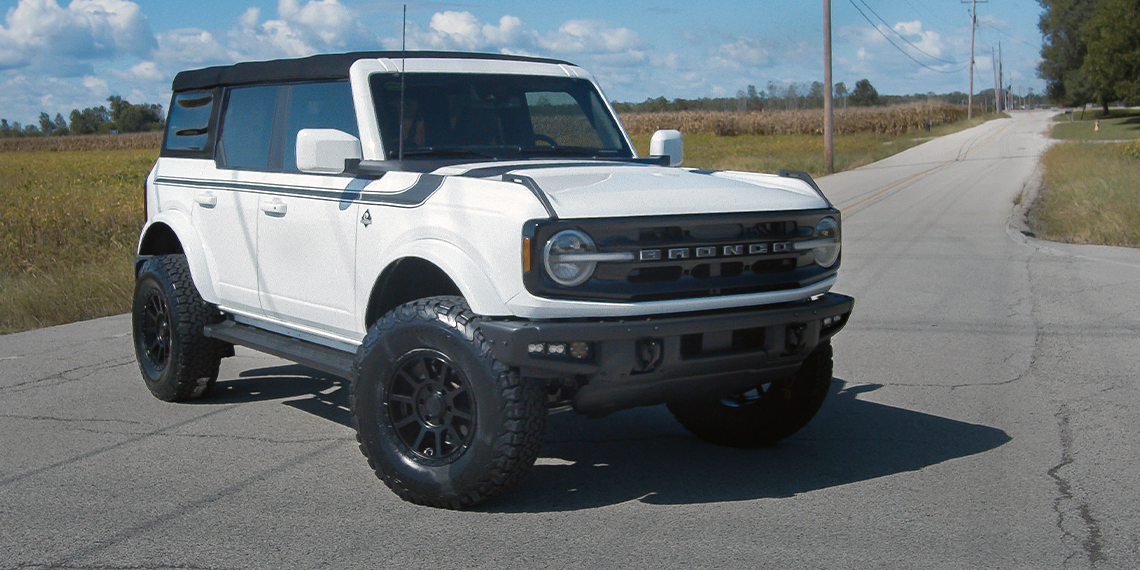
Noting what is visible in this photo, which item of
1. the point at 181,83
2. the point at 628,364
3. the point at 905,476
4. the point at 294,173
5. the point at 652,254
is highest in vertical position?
Answer: the point at 181,83

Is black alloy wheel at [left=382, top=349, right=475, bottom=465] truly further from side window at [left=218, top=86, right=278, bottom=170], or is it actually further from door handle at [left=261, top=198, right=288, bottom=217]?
side window at [left=218, top=86, right=278, bottom=170]

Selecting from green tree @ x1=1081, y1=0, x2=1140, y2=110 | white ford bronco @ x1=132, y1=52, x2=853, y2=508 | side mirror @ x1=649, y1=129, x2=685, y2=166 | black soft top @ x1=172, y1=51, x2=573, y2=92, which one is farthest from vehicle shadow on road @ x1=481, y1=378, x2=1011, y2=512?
green tree @ x1=1081, y1=0, x2=1140, y2=110

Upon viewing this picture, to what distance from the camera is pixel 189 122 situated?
670 cm

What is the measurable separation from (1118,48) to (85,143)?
2923 inches

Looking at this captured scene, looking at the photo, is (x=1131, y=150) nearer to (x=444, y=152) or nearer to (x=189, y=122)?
(x=189, y=122)

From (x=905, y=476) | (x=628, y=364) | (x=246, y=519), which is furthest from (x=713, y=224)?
(x=246, y=519)

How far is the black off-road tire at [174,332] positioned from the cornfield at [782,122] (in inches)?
2692

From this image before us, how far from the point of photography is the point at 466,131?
548 cm

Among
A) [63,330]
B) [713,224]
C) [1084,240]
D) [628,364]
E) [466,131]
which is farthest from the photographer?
[1084,240]

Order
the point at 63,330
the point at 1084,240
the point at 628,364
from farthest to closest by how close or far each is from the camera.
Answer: the point at 1084,240 → the point at 63,330 → the point at 628,364

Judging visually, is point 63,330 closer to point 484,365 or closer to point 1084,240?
point 484,365

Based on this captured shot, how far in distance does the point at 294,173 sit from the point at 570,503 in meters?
2.29

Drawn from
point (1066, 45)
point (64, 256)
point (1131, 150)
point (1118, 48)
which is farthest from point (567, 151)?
point (1066, 45)

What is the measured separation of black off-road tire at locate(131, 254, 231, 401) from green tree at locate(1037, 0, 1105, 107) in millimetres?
97504
